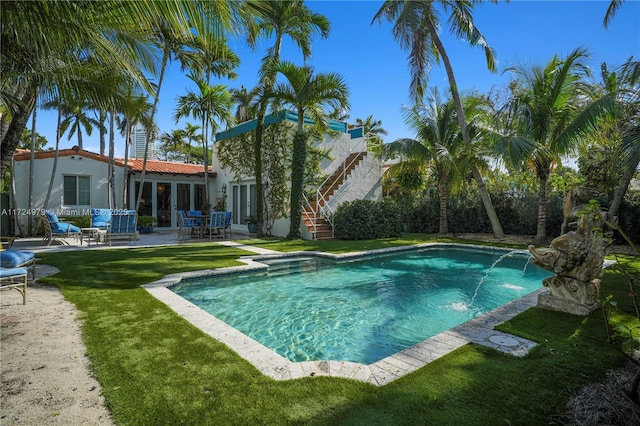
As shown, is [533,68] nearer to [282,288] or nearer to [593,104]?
[593,104]

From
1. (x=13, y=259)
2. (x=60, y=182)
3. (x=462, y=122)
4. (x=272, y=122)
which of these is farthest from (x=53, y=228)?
(x=462, y=122)

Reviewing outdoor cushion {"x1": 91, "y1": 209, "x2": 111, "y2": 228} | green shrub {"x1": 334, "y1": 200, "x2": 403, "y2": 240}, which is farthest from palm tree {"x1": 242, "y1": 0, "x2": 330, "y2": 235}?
outdoor cushion {"x1": 91, "y1": 209, "x2": 111, "y2": 228}

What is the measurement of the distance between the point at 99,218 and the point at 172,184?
649 centimetres

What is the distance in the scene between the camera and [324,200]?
50.6 ft

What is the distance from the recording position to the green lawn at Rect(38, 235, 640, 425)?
2.61 m

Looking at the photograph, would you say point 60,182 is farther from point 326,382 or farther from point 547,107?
point 547,107

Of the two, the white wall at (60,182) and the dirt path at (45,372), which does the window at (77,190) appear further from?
the dirt path at (45,372)

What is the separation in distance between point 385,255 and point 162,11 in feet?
31.9

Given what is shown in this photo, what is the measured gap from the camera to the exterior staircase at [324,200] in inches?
586

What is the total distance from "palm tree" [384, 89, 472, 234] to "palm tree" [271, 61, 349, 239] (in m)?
3.91

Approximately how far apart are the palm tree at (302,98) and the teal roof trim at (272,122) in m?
1.19

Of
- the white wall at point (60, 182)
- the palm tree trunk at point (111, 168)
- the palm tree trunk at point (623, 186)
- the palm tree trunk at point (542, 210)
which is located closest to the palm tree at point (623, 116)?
the palm tree trunk at point (623, 186)

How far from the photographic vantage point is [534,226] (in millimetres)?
14883

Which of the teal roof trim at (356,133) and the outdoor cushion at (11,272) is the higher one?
the teal roof trim at (356,133)
